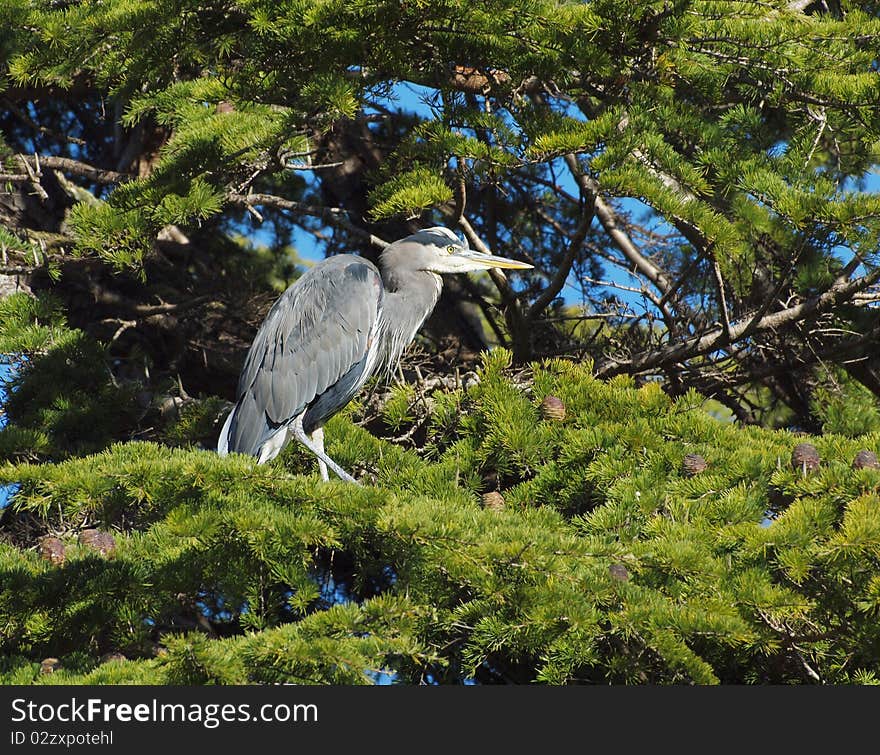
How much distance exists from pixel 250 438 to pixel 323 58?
2.03 m

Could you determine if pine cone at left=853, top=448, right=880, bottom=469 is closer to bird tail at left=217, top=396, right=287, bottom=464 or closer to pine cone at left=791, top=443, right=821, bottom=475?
pine cone at left=791, top=443, right=821, bottom=475

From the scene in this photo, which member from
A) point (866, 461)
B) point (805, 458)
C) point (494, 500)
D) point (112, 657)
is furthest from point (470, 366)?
point (112, 657)

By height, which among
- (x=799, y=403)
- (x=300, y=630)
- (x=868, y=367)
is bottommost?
(x=799, y=403)

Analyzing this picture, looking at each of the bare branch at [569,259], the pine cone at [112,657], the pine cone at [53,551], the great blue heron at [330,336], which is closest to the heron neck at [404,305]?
the great blue heron at [330,336]

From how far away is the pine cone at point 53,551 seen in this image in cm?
391

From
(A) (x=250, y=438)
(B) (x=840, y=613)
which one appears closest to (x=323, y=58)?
(A) (x=250, y=438)

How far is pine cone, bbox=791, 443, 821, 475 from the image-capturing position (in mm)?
4066

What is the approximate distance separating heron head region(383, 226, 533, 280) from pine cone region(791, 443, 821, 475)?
2437 millimetres

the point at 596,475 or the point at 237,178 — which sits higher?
the point at 237,178

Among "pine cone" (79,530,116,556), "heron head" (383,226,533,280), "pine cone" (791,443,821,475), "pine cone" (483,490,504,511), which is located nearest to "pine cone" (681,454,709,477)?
"pine cone" (791,443,821,475)

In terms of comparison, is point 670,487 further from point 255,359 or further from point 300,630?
point 255,359

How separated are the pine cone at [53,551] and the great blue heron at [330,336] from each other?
4.78 feet

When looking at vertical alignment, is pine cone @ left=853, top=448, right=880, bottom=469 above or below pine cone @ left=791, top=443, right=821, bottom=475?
above

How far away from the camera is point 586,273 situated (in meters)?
7.50
